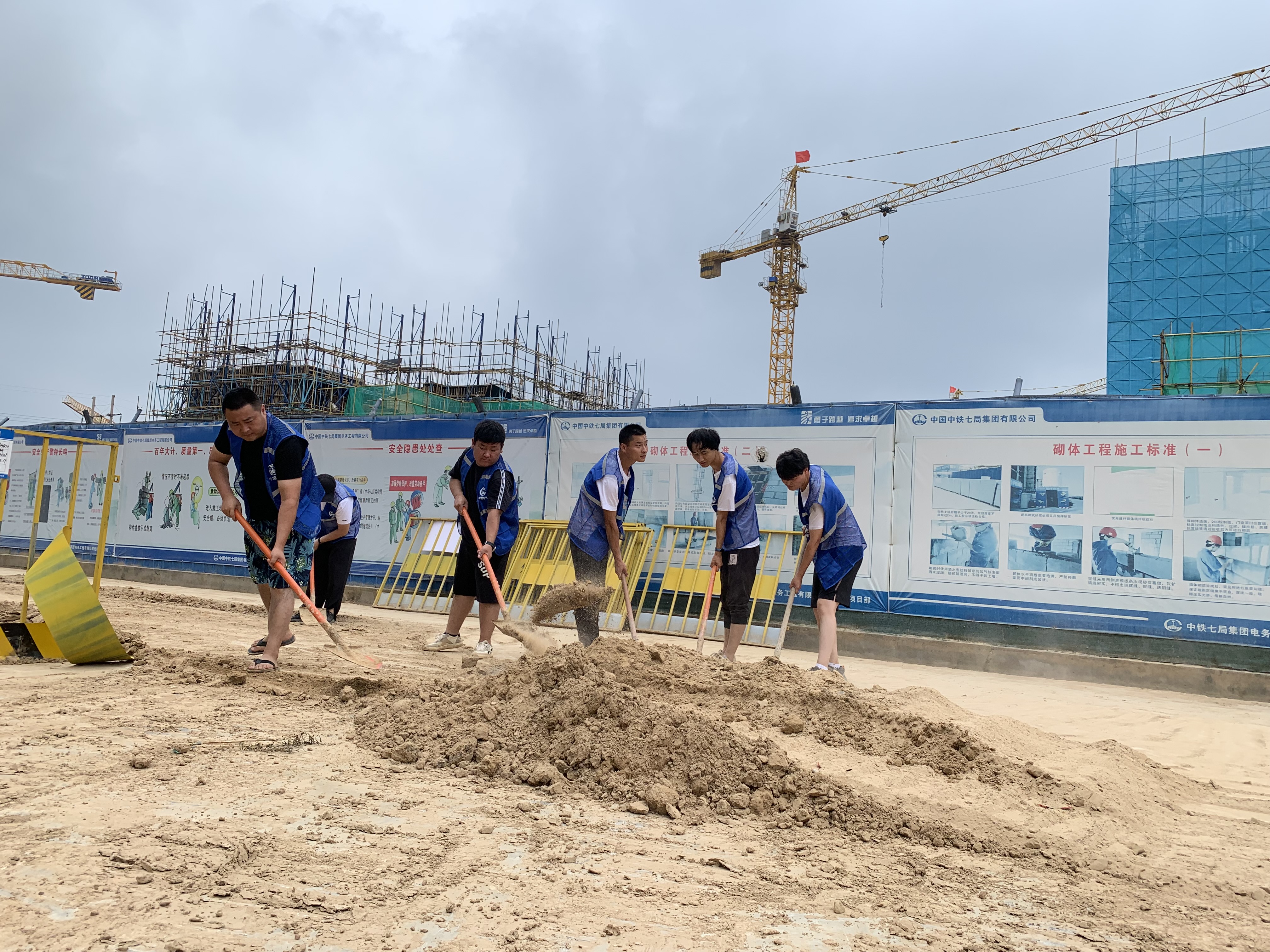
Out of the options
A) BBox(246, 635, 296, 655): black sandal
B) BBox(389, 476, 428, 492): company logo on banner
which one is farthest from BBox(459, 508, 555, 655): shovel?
BBox(389, 476, 428, 492): company logo on banner

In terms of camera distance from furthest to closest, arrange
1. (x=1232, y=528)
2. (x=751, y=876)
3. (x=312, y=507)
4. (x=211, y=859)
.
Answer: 1. (x=1232, y=528)
2. (x=312, y=507)
3. (x=751, y=876)
4. (x=211, y=859)

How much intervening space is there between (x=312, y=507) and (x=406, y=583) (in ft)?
18.4

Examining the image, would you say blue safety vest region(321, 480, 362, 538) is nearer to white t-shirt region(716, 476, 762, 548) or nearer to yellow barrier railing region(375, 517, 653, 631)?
yellow barrier railing region(375, 517, 653, 631)

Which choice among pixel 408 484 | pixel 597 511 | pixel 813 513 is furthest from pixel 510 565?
pixel 813 513

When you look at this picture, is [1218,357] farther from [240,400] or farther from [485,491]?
[240,400]

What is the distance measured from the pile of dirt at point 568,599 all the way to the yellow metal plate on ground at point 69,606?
2436mm

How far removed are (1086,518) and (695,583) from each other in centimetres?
383

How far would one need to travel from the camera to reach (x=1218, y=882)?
247 cm

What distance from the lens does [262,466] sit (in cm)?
491

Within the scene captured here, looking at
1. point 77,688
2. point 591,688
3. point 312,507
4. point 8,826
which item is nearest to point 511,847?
point 591,688

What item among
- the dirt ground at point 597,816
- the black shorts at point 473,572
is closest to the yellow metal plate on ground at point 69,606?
the dirt ground at point 597,816

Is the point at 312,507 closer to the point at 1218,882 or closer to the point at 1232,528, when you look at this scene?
the point at 1218,882

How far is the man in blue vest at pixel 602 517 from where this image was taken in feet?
17.5

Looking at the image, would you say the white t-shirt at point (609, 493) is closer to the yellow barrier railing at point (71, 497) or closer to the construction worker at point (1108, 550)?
the yellow barrier railing at point (71, 497)
